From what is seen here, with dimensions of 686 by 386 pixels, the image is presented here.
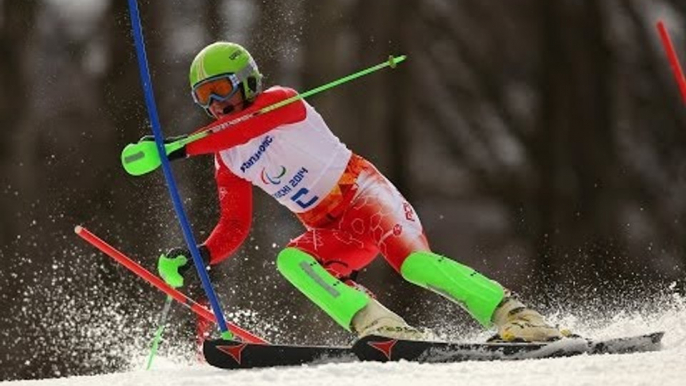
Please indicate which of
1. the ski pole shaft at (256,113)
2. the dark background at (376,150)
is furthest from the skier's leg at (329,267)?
the dark background at (376,150)

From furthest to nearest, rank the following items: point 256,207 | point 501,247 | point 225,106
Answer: point 501,247 < point 256,207 < point 225,106

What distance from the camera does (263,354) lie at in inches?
168

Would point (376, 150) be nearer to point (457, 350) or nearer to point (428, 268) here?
point (428, 268)

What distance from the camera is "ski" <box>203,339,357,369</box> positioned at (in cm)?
423

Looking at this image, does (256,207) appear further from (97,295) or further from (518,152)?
(518,152)

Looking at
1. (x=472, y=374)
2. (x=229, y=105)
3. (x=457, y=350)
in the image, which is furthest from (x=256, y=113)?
(x=472, y=374)

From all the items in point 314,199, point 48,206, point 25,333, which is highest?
point 314,199

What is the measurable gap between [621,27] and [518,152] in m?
1.43

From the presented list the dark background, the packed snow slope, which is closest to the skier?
the packed snow slope

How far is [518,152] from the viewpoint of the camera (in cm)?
Answer: 1317

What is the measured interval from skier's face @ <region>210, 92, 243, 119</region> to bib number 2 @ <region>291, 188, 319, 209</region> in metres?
0.32

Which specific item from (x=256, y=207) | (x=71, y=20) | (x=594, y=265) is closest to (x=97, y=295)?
(x=256, y=207)

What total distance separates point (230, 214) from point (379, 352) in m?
0.99

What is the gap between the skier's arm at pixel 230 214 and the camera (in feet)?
16.0
